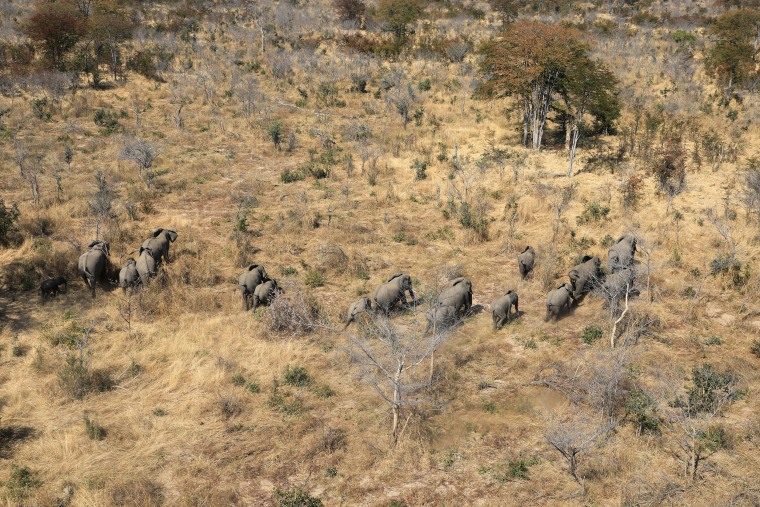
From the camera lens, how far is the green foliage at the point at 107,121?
2783 centimetres

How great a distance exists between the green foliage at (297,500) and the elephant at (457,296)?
230 inches

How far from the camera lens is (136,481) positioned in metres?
8.43

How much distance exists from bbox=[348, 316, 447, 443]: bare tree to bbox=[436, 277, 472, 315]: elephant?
36.3 inches

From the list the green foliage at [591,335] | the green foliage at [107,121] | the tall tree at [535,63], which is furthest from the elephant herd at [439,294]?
the green foliage at [107,121]

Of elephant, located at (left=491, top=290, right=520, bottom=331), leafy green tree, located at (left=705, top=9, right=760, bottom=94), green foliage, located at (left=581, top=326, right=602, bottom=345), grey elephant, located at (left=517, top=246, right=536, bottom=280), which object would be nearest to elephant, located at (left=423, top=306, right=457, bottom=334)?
elephant, located at (left=491, top=290, right=520, bottom=331)

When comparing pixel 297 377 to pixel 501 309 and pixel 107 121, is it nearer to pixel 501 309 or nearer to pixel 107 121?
pixel 501 309

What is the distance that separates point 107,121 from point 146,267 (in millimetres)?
17599

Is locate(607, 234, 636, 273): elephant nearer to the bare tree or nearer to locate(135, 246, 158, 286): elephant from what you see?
the bare tree

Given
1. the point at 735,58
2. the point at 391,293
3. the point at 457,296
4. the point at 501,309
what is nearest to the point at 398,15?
the point at 735,58

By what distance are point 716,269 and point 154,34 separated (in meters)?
41.6

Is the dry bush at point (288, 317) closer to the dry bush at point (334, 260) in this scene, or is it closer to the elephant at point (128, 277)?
the dry bush at point (334, 260)

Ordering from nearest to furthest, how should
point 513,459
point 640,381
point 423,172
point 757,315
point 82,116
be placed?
point 513,459 < point 640,381 < point 757,315 < point 423,172 < point 82,116

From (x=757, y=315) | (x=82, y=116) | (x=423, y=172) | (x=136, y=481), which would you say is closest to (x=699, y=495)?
(x=757, y=315)

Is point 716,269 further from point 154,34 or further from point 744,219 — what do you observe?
point 154,34
